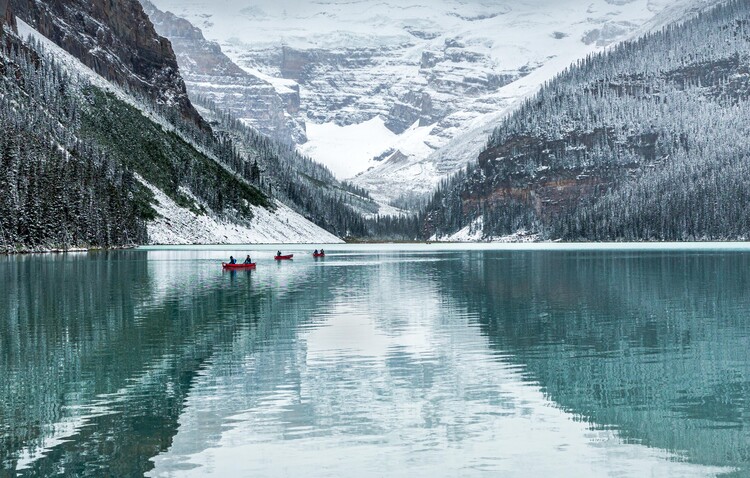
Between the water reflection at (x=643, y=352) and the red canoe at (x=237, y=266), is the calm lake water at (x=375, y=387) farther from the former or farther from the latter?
the red canoe at (x=237, y=266)

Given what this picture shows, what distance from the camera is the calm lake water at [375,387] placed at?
846 inches

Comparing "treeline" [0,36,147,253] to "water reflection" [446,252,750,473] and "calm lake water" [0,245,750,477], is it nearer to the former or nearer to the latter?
"calm lake water" [0,245,750,477]

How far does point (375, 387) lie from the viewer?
99.0 feet

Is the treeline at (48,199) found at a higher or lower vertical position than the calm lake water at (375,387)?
higher

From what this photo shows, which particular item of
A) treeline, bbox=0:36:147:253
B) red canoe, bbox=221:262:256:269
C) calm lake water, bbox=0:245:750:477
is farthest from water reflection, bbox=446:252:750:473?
treeline, bbox=0:36:147:253

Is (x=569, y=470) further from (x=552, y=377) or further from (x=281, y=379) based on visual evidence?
(x=281, y=379)

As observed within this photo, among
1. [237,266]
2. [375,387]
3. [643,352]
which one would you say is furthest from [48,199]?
[375,387]

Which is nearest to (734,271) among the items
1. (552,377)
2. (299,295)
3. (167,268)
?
(299,295)

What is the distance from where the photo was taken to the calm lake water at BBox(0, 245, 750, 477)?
21484 millimetres

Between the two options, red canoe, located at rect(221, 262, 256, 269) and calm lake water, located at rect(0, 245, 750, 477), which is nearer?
calm lake water, located at rect(0, 245, 750, 477)

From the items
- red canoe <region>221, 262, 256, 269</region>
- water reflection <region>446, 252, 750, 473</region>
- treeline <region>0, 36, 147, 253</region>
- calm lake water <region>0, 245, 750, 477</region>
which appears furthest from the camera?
treeline <region>0, 36, 147, 253</region>

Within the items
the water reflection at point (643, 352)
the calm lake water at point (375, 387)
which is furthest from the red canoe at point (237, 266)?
the calm lake water at point (375, 387)

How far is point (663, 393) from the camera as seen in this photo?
28719mm

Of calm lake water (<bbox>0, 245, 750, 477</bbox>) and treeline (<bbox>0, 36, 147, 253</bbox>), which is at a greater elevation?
treeline (<bbox>0, 36, 147, 253</bbox>)
